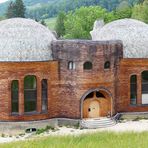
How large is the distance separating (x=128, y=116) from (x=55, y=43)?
32.3 ft

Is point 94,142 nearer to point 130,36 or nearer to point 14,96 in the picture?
point 14,96

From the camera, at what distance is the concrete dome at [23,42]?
114 feet

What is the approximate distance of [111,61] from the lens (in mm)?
37125

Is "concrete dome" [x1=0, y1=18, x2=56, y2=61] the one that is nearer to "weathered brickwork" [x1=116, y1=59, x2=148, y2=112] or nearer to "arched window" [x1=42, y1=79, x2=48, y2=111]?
"arched window" [x1=42, y1=79, x2=48, y2=111]

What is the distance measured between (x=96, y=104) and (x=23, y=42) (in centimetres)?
861

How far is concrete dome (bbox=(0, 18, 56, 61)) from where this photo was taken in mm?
34656

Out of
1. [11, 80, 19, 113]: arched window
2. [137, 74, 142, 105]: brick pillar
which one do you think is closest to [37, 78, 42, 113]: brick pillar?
[11, 80, 19, 113]: arched window

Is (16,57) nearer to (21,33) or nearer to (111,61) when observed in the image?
(21,33)

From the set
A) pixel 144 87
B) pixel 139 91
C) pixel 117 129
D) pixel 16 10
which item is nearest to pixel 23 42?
pixel 117 129

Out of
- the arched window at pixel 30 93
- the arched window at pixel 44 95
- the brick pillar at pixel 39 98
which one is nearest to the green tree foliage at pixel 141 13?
the arched window at pixel 44 95

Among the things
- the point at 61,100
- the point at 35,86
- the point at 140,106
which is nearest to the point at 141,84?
the point at 140,106

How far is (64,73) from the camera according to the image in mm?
36500

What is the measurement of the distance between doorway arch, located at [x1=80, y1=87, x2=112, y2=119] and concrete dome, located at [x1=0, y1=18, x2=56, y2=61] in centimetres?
500

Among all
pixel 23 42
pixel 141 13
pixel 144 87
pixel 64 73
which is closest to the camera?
pixel 23 42
